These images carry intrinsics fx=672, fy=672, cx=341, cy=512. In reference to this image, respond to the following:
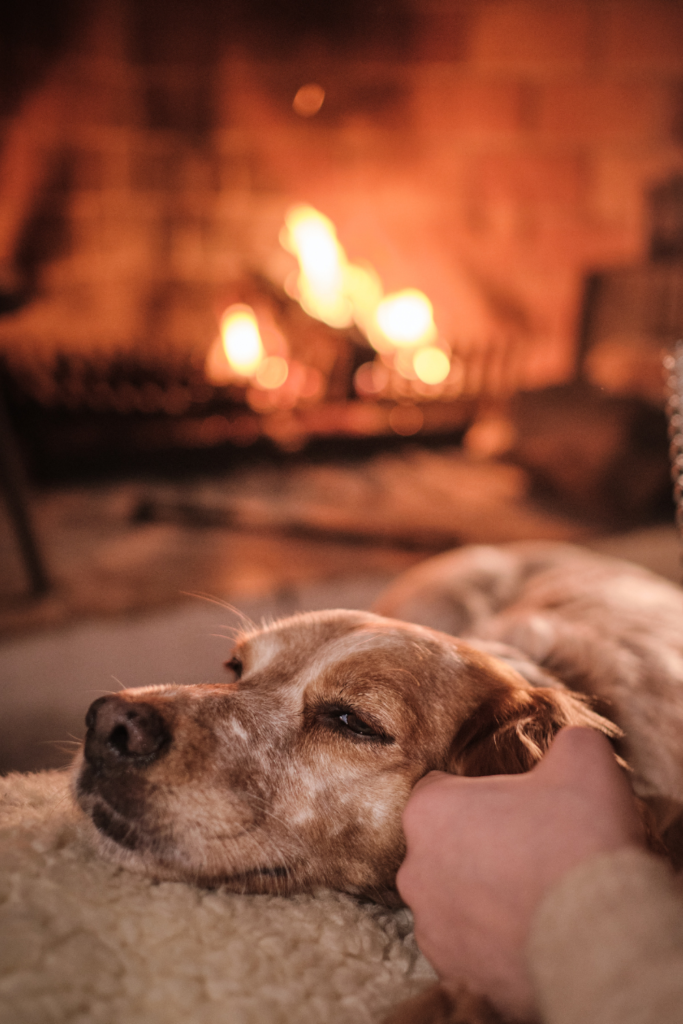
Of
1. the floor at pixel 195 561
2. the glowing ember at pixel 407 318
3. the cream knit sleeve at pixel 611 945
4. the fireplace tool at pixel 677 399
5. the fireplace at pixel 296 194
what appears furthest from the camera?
the glowing ember at pixel 407 318

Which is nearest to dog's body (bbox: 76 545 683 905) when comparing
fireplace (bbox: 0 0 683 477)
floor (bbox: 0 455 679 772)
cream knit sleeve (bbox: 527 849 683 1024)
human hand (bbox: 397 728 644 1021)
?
human hand (bbox: 397 728 644 1021)

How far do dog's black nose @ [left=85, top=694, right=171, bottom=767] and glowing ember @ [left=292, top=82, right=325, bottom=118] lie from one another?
400 cm

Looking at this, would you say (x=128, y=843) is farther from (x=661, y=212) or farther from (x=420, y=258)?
(x=661, y=212)

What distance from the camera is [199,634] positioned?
247cm

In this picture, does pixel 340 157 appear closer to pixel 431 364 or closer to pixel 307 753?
pixel 431 364

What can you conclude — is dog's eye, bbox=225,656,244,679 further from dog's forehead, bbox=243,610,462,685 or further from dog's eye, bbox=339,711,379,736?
dog's eye, bbox=339,711,379,736

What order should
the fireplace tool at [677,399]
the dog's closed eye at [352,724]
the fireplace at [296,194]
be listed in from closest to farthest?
1. the dog's closed eye at [352,724]
2. the fireplace tool at [677,399]
3. the fireplace at [296,194]

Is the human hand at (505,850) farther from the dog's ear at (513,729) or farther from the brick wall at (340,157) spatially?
the brick wall at (340,157)

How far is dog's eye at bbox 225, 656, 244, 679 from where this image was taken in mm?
1426

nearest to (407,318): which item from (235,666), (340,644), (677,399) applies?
(677,399)

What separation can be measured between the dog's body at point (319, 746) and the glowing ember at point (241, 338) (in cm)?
310

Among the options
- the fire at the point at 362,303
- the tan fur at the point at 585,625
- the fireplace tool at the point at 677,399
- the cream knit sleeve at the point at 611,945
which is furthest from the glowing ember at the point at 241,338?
the cream knit sleeve at the point at 611,945

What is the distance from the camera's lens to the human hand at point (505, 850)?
72 centimetres

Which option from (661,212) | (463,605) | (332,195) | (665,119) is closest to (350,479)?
(332,195)
